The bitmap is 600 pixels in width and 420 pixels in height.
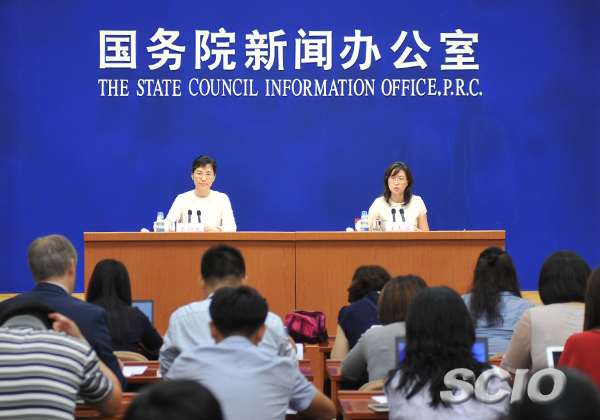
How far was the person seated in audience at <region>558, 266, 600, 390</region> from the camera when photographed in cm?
169

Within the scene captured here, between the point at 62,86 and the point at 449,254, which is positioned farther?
the point at 62,86

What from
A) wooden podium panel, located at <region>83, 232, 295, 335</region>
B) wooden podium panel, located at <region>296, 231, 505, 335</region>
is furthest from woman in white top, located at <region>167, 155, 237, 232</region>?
wooden podium panel, located at <region>296, 231, 505, 335</region>

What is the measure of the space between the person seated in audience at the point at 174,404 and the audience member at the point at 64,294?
1453 mm

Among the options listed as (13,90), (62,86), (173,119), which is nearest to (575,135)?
(173,119)

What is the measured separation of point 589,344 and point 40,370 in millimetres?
1470

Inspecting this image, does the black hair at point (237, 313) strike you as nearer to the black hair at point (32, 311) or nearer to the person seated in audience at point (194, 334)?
the person seated in audience at point (194, 334)

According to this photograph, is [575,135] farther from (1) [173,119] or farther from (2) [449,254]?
(1) [173,119]

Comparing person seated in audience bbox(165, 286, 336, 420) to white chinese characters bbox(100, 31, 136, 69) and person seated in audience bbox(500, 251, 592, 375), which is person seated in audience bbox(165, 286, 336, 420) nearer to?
person seated in audience bbox(500, 251, 592, 375)

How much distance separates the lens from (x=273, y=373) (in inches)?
66.9

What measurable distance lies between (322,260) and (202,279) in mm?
2043

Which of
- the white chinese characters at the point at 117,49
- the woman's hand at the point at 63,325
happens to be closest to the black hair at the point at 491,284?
the woman's hand at the point at 63,325

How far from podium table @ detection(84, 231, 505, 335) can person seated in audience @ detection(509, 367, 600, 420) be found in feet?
12.2

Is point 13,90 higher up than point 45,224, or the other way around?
point 13,90

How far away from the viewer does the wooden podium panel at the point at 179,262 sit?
4500 mm
